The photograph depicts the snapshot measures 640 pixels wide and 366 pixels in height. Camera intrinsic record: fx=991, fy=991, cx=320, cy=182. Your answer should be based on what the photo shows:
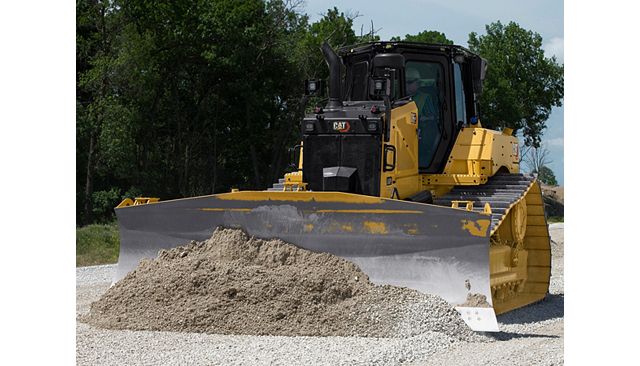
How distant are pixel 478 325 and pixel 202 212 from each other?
282 centimetres

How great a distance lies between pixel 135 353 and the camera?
7.59 meters

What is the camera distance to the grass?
1753cm

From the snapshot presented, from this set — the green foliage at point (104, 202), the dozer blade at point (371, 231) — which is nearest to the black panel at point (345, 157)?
the dozer blade at point (371, 231)

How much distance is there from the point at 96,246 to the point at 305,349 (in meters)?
11.9

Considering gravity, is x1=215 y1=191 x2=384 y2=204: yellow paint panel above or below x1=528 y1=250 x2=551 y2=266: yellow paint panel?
above

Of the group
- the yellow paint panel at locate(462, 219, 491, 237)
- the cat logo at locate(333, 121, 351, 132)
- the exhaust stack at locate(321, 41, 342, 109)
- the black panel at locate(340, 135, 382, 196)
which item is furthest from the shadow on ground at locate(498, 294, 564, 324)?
the exhaust stack at locate(321, 41, 342, 109)

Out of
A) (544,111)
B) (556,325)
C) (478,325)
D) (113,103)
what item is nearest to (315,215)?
(478,325)

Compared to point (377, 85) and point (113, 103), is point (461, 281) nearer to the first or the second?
point (377, 85)

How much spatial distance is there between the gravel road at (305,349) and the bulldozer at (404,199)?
534mm

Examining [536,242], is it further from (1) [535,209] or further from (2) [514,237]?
(2) [514,237]

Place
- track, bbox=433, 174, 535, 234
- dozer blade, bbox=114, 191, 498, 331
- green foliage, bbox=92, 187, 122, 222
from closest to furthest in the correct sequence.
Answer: dozer blade, bbox=114, 191, 498, 331 < track, bbox=433, 174, 535, 234 < green foliage, bbox=92, 187, 122, 222

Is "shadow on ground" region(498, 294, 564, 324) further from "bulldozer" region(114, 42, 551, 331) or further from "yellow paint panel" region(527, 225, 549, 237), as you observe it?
"yellow paint panel" region(527, 225, 549, 237)

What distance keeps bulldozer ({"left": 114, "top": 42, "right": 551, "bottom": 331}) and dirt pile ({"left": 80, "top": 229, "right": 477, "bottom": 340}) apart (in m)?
0.17

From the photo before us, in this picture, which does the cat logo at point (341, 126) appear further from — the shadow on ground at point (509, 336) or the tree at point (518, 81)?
the tree at point (518, 81)
